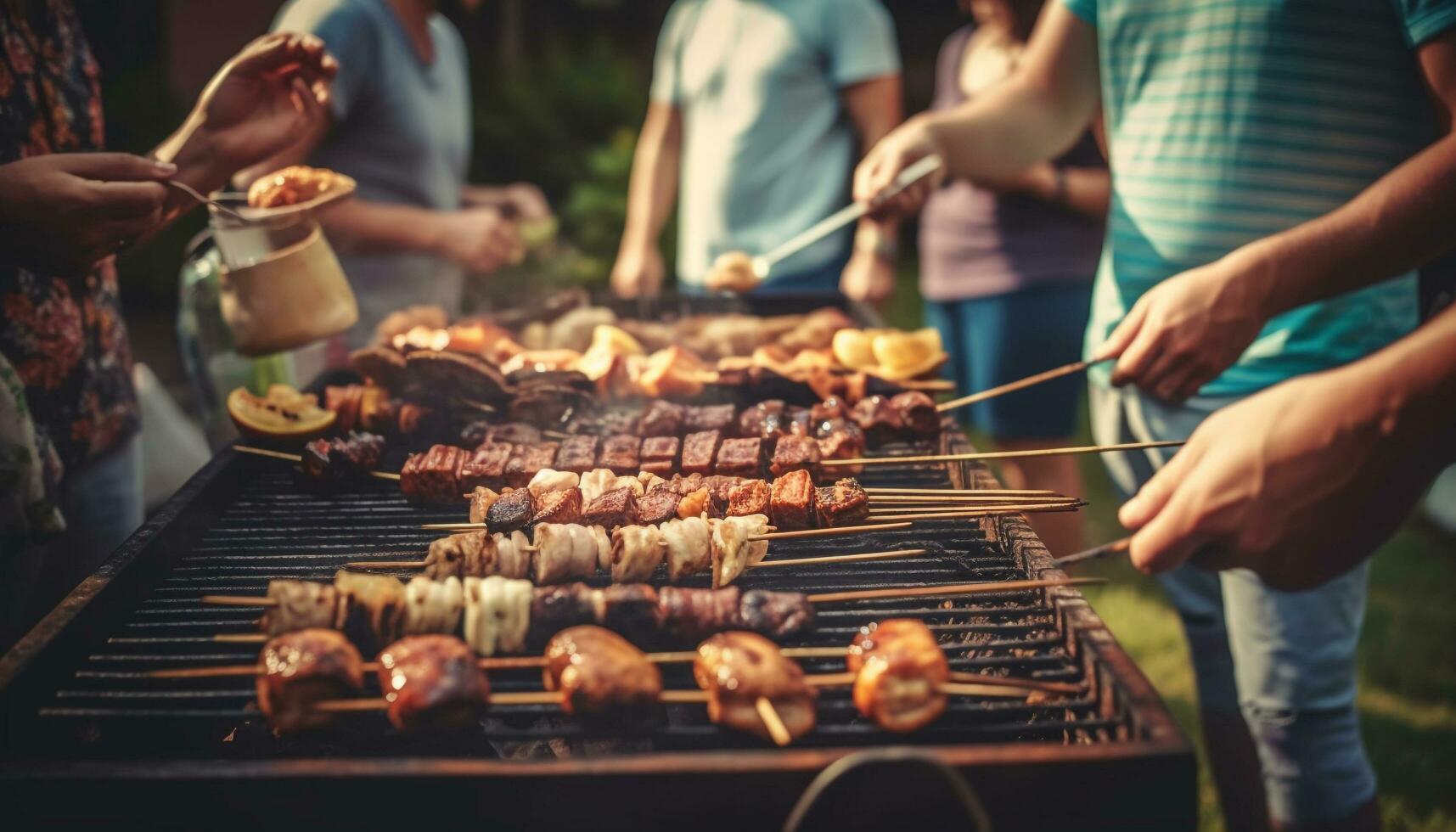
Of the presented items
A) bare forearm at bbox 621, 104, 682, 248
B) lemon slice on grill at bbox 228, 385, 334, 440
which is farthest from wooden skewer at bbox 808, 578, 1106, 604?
bare forearm at bbox 621, 104, 682, 248

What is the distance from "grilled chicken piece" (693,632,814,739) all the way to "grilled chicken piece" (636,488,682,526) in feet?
2.30

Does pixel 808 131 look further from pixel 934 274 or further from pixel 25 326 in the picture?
pixel 25 326

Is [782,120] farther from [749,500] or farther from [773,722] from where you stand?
[773,722]

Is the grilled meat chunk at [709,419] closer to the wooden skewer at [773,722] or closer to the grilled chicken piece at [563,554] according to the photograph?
the grilled chicken piece at [563,554]

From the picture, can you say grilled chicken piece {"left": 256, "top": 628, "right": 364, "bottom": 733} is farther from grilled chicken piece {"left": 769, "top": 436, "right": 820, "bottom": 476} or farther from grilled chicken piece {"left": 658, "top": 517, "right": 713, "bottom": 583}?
grilled chicken piece {"left": 769, "top": 436, "right": 820, "bottom": 476}

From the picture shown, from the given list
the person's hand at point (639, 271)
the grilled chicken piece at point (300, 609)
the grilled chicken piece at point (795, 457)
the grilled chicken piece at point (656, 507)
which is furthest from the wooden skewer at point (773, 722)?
the person's hand at point (639, 271)

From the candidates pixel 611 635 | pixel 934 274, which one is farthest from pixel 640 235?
pixel 611 635

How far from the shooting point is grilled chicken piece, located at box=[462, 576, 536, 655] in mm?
2002

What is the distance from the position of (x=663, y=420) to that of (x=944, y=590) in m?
1.41

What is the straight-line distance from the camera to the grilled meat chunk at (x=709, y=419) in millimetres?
3205

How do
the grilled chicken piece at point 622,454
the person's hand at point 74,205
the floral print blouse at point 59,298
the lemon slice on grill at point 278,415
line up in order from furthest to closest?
the lemon slice on grill at point 278,415, the grilled chicken piece at point 622,454, the floral print blouse at point 59,298, the person's hand at point 74,205

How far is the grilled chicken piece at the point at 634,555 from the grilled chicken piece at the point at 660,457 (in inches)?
23.9

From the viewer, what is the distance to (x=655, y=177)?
20.3 ft

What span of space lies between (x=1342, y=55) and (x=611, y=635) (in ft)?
8.61
